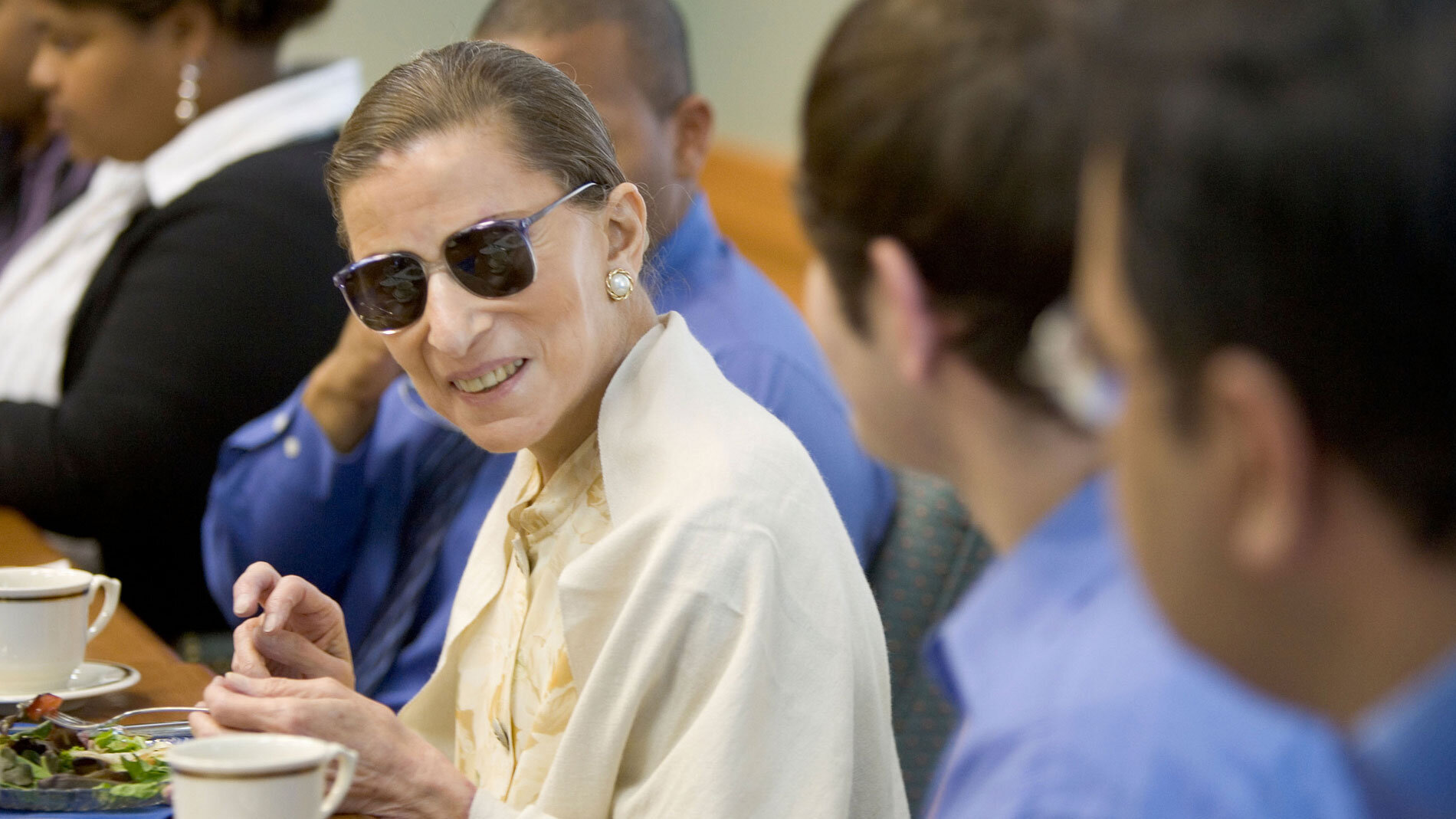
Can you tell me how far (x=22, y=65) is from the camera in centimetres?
371

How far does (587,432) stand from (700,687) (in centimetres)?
36

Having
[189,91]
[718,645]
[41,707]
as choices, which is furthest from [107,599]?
[189,91]

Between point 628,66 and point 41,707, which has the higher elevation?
point 628,66

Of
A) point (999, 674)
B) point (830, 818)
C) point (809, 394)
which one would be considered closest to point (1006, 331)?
point (999, 674)

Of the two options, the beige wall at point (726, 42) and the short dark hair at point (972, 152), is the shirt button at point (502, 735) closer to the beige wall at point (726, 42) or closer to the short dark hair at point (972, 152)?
the short dark hair at point (972, 152)

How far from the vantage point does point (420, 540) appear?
218 centimetres

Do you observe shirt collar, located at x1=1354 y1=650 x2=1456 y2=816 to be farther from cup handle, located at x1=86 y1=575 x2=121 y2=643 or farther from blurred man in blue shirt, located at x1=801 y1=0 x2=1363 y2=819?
cup handle, located at x1=86 y1=575 x2=121 y2=643

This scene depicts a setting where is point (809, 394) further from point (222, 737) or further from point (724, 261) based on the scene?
point (222, 737)

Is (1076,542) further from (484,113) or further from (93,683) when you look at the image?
(93,683)

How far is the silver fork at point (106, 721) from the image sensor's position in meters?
1.43

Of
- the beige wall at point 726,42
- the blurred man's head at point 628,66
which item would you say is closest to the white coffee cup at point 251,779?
the blurred man's head at point 628,66

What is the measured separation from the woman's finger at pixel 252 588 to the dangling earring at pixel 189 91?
181 cm

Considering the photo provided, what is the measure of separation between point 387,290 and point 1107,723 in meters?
0.92

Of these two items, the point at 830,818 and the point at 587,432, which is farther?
the point at 587,432
